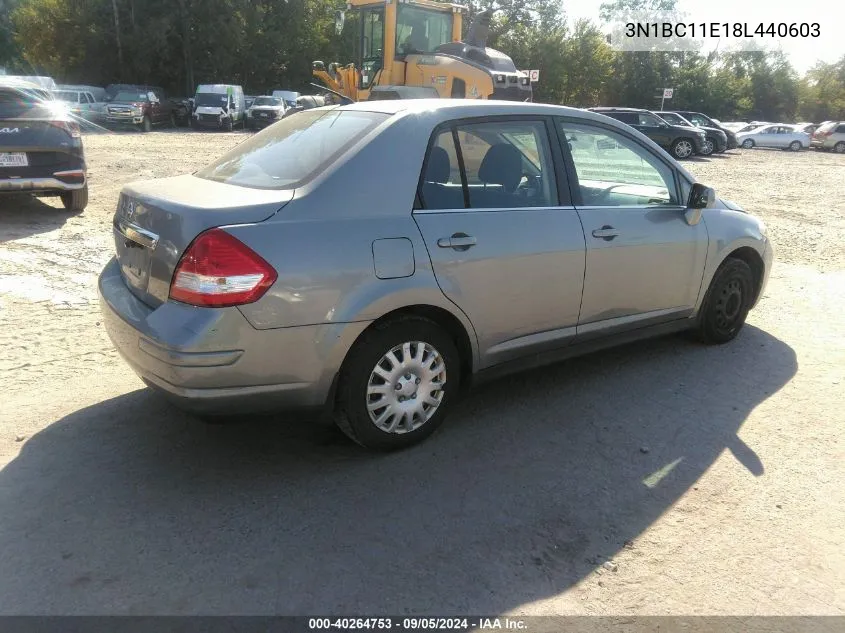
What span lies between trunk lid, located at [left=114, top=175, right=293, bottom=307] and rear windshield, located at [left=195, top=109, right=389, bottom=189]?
0.45ft

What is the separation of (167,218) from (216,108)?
2858 cm

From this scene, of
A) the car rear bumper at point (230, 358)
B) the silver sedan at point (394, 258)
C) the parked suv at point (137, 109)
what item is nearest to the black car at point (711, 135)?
the parked suv at point (137, 109)

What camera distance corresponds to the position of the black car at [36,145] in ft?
25.1

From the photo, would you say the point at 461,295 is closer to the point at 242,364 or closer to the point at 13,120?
the point at 242,364

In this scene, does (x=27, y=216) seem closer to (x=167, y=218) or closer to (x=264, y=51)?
(x=167, y=218)

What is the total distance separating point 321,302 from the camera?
295cm

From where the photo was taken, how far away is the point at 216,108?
95.7ft

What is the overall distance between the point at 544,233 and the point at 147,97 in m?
29.5

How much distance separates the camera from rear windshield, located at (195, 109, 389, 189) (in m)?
3.25

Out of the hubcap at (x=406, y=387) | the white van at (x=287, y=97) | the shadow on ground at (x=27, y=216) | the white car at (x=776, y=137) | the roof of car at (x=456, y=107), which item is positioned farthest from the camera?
the white car at (x=776, y=137)

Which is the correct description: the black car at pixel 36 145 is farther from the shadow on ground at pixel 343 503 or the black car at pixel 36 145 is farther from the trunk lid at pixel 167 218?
the trunk lid at pixel 167 218

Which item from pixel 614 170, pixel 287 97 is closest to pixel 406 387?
pixel 614 170

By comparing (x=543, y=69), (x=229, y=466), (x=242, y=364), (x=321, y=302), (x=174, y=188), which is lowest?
(x=229, y=466)

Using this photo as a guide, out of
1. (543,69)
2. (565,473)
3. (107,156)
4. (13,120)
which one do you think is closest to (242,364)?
(565,473)
